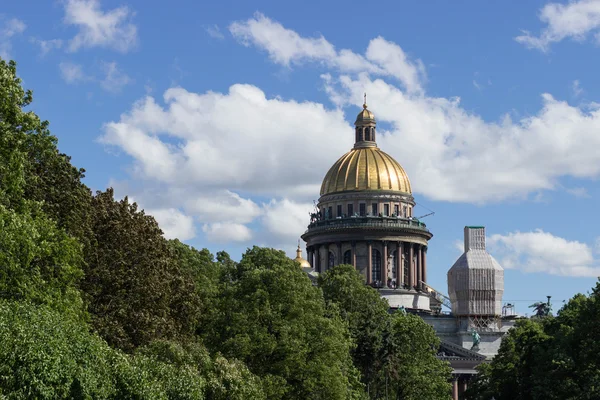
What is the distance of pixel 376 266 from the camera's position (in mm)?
168000

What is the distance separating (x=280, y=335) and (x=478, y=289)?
87.4 m

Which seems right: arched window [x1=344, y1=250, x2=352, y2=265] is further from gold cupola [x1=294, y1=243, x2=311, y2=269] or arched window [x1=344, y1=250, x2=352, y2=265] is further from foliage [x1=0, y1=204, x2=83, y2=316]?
foliage [x1=0, y1=204, x2=83, y2=316]

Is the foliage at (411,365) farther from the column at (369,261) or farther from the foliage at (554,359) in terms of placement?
the column at (369,261)

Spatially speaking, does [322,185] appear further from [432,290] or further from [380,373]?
[380,373]

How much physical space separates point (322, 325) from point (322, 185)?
103 m

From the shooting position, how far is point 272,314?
2795 inches

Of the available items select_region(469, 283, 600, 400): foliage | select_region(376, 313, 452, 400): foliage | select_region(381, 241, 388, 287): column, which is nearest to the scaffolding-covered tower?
select_region(381, 241, 388, 287): column

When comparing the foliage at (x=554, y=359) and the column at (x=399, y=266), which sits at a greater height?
the column at (x=399, y=266)

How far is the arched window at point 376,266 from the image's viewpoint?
167 metres

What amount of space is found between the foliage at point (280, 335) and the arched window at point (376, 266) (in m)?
92.1

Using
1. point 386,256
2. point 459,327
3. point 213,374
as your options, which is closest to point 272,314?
point 213,374

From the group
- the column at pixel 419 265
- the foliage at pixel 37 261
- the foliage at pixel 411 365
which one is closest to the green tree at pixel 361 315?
the foliage at pixel 411 365

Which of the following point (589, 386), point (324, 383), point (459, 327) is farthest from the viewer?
point (459, 327)

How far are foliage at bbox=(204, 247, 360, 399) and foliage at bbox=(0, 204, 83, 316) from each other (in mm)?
19259
